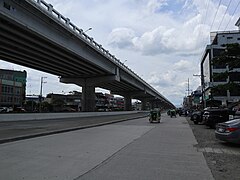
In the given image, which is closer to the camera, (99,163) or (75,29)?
(99,163)

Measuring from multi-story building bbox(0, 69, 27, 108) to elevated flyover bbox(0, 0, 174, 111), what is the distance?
41.4 m

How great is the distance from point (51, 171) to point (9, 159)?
2255 millimetres

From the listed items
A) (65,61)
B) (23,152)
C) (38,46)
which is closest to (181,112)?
(65,61)

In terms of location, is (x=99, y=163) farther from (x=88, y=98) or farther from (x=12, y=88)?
(x=12, y=88)

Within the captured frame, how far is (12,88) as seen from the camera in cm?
9962

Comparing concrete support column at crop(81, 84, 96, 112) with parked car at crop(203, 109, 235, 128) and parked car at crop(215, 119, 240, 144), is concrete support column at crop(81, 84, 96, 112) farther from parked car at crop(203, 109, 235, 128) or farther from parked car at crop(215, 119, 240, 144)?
parked car at crop(215, 119, 240, 144)

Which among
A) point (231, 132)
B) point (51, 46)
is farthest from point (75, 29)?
point (231, 132)

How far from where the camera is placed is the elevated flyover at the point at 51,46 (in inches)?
1039

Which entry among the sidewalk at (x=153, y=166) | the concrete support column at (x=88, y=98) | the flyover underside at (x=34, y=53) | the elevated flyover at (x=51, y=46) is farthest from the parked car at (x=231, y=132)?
the concrete support column at (x=88, y=98)

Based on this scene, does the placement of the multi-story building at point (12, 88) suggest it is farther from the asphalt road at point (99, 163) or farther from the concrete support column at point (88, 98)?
the asphalt road at point (99, 163)

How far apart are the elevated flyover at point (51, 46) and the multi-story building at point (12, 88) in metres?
41.4

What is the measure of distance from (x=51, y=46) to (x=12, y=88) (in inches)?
2769

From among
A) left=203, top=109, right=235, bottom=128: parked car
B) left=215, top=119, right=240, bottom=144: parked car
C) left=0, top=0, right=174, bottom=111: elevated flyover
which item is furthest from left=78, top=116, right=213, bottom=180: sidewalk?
left=0, top=0, right=174, bottom=111: elevated flyover

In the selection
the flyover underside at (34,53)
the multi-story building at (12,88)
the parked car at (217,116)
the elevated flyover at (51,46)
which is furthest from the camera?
the multi-story building at (12,88)
